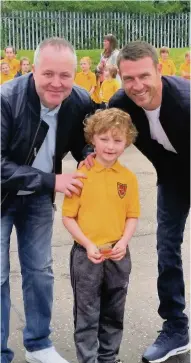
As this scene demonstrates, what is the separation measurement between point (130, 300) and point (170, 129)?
1574 millimetres

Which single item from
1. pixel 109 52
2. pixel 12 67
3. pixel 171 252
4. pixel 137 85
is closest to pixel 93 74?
pixel 109 52

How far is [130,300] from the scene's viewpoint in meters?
Result: 4.26

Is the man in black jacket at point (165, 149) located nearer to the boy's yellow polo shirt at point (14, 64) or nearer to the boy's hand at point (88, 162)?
the boy's hand at point (88, 162)

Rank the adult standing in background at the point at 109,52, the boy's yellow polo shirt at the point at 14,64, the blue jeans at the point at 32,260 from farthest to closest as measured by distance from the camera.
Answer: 1. the boy's yellow polo shirt at the point at 14,64
2. the adult standing in background at the point at 109,52
3. the blue jeans at the point at 32,260

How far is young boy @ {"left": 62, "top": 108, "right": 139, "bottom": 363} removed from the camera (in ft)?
9.72

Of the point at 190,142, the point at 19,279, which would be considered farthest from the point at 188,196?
the point at 19,279

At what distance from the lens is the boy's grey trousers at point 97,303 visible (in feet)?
9.89

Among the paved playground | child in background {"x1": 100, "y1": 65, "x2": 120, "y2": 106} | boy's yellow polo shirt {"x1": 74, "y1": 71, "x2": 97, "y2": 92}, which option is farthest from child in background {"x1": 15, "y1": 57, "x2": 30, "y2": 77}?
the paved playground

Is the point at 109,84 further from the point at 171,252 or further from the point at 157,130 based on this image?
the point at 157,130

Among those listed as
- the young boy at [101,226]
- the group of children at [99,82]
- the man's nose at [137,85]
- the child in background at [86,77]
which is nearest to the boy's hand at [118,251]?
the young boy at [101,226]

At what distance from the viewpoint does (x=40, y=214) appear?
3193 millimetres

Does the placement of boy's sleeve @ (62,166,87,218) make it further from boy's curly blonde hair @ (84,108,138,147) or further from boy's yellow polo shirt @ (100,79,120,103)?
boy's yellow polo shirt @ (100,79,120,103)

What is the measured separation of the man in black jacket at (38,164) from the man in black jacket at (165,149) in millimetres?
279

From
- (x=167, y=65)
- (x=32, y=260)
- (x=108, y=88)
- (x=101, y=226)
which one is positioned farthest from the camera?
(x=167, y=65)
